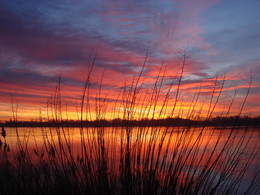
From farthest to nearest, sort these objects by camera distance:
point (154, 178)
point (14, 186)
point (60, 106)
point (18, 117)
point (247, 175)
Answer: point (247, 175) < point (18, 117) < point (60, 106) < point (14, 186) < point (154, 178)

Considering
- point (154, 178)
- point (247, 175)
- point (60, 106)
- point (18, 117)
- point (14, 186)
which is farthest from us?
point (247, 175)

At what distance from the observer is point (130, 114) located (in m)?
3.22

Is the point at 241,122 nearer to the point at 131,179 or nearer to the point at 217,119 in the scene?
the point at 217,119

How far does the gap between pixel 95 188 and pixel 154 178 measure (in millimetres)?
783

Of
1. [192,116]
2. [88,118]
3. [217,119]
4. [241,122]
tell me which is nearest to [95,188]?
[88,118]

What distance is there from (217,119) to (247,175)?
3953 mm

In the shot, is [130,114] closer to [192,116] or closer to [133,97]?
[133,97]

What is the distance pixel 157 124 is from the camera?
3336 mm

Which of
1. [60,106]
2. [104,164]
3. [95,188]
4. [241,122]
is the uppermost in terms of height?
[60,106]

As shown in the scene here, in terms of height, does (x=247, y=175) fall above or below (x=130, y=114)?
below

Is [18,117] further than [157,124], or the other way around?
[18,117]

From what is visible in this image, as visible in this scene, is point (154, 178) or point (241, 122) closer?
point (154, 178)

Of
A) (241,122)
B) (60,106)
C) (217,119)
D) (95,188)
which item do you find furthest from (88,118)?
(241,122)

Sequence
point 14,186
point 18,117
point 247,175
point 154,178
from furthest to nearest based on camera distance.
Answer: point 247,175, point 18,117, point 14,186, point 154,178
